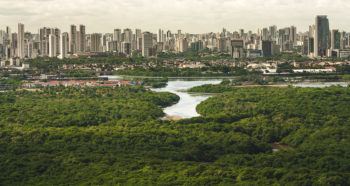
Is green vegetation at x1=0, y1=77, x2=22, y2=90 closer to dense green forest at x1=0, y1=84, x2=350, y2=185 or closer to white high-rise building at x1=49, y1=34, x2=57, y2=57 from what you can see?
dense green forest at x1=0, y1=84, x2=350, y2=185

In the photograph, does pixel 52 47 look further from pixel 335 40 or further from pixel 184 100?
pixel 184 100

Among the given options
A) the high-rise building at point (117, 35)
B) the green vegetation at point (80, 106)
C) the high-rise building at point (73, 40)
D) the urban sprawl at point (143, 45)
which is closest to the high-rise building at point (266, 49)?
the urban sprawl at point (143, 45)

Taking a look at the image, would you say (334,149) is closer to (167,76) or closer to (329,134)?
(329,134)

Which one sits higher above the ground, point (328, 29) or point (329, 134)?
point (328, 29)

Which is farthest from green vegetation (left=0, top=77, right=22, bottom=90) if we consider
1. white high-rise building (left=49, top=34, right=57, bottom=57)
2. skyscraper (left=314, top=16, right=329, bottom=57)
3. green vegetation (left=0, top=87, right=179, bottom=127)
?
skyscraper (left=314, top=16, right=329, bottom=57)

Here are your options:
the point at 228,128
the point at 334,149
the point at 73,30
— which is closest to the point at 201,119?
the point at 228,128
